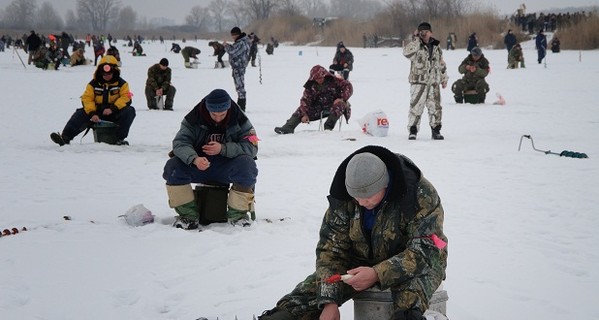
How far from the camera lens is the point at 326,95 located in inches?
441

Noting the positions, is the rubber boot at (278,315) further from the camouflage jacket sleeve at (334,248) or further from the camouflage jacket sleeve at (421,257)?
the camouflage jacket sleeve at (421,257)

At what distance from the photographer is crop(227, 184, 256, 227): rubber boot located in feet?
17.4

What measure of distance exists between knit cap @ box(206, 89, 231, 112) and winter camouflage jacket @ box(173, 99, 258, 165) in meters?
0.10

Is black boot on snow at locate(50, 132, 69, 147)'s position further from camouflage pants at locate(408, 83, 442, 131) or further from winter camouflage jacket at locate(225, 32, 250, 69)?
winter camouflage jacket at locate(225, 32, 250, 69)

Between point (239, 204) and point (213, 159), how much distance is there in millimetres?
439

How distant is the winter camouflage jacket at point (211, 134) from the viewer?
17.0 feet

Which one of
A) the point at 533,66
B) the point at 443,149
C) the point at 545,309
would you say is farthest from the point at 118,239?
the point at 533,66

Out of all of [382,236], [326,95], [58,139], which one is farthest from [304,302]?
[326,95]

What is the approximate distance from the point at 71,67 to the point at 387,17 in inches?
1353

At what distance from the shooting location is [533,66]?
Answer: 27219 mm

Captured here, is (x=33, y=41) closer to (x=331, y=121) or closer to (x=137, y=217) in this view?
(x=331, y=121)

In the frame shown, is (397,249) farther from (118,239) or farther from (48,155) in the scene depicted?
(48,155)

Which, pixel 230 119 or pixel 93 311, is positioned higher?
pixel 230 119

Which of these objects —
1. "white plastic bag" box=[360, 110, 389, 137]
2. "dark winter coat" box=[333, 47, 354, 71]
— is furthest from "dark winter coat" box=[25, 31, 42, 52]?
"white plastic bag" box=[360, 110, 389, 137]
